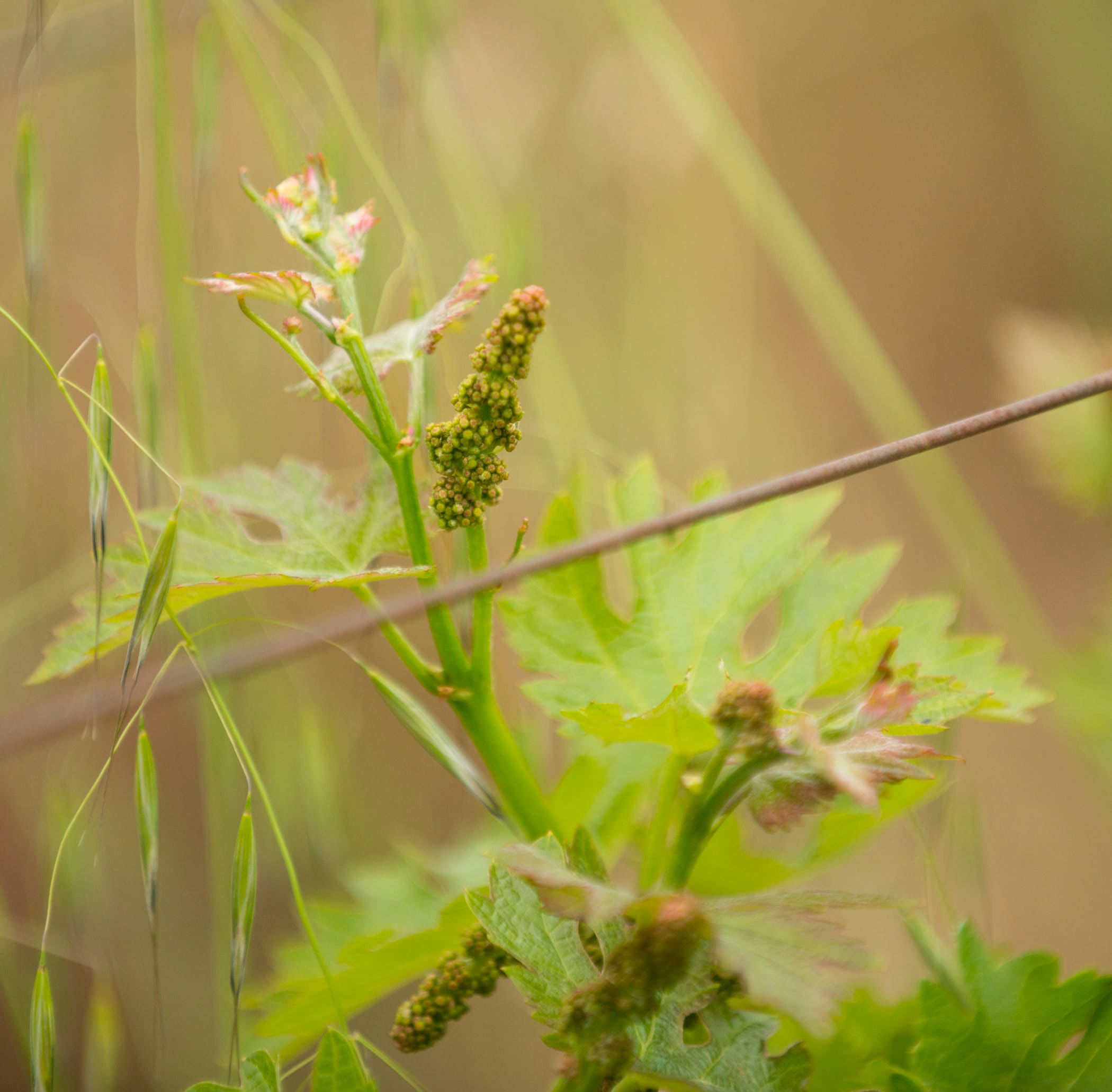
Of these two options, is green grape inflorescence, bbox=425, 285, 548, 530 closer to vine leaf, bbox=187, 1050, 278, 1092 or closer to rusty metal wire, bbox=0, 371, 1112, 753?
rusty metal wire, bbox=0, 371, 1112, 753

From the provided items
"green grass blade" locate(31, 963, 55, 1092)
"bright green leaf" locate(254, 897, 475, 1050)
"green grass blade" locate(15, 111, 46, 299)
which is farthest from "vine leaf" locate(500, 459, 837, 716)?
"green grass blade" locate(15, 111, 46, 299)

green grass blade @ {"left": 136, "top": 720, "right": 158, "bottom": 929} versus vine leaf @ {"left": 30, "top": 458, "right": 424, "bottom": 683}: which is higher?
vine leaf @ {"left": 30, "top": 458, "right": 424, "bottom": 683}

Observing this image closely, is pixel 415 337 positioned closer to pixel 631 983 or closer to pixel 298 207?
pixel 298 207

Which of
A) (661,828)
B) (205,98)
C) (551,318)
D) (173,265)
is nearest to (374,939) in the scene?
(661,828)

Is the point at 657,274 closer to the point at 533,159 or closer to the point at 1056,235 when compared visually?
the point at 533,159

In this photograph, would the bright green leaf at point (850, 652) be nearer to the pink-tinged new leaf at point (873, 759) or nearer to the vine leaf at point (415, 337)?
the pink-tinged new leaf at point (873, 759)

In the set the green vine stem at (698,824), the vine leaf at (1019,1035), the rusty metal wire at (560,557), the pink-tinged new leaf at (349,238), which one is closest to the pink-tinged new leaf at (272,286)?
the pink-tinged new leaf at (349,238)

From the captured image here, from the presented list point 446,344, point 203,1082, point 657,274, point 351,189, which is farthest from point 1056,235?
point 203,1082
